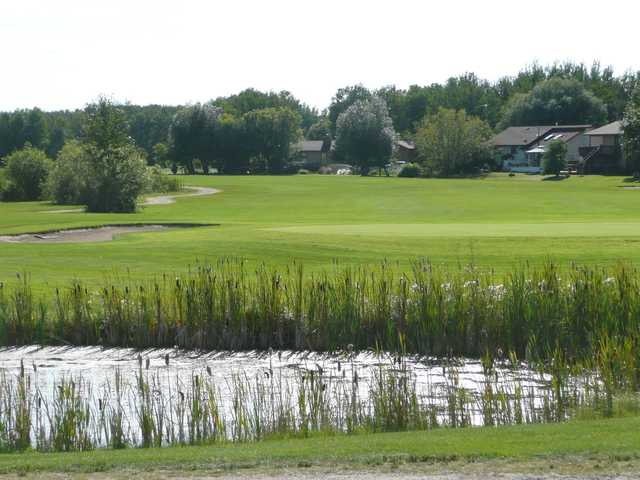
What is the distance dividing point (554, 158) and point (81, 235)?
86108 millimetres

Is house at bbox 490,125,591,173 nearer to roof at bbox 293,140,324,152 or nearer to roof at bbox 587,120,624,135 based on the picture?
roof at bbox 587,120,624,135

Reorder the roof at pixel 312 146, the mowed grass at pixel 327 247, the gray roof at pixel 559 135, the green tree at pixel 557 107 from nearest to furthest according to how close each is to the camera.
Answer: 1. the mowed grass at pixel 327 247
2. the gray roof at pixel 559 135
3. the green tree at pixel 557 107
4. the roof at pixel 312 146

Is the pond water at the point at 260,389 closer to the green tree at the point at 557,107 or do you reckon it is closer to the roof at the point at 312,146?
the green tree at the point at 557,107

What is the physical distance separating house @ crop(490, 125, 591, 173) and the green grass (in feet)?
410

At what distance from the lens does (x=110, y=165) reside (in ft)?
214

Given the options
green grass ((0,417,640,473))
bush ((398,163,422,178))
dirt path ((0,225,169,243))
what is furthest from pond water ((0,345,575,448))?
bush ((398,163,422,178))

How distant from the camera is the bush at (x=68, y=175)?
67575 millimetres

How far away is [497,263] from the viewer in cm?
2555

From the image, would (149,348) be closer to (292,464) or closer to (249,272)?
(249,272)

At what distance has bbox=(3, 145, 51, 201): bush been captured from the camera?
88.1m

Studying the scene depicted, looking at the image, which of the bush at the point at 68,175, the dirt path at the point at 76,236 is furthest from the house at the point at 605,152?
the dirt path at the point at 76,236

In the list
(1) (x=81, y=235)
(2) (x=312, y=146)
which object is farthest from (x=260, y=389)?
(2) (x=312, y=146)

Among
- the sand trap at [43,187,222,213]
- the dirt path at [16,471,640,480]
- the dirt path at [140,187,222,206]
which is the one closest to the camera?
the dirt path at [16,471,640,480]

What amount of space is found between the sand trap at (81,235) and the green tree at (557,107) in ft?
401
